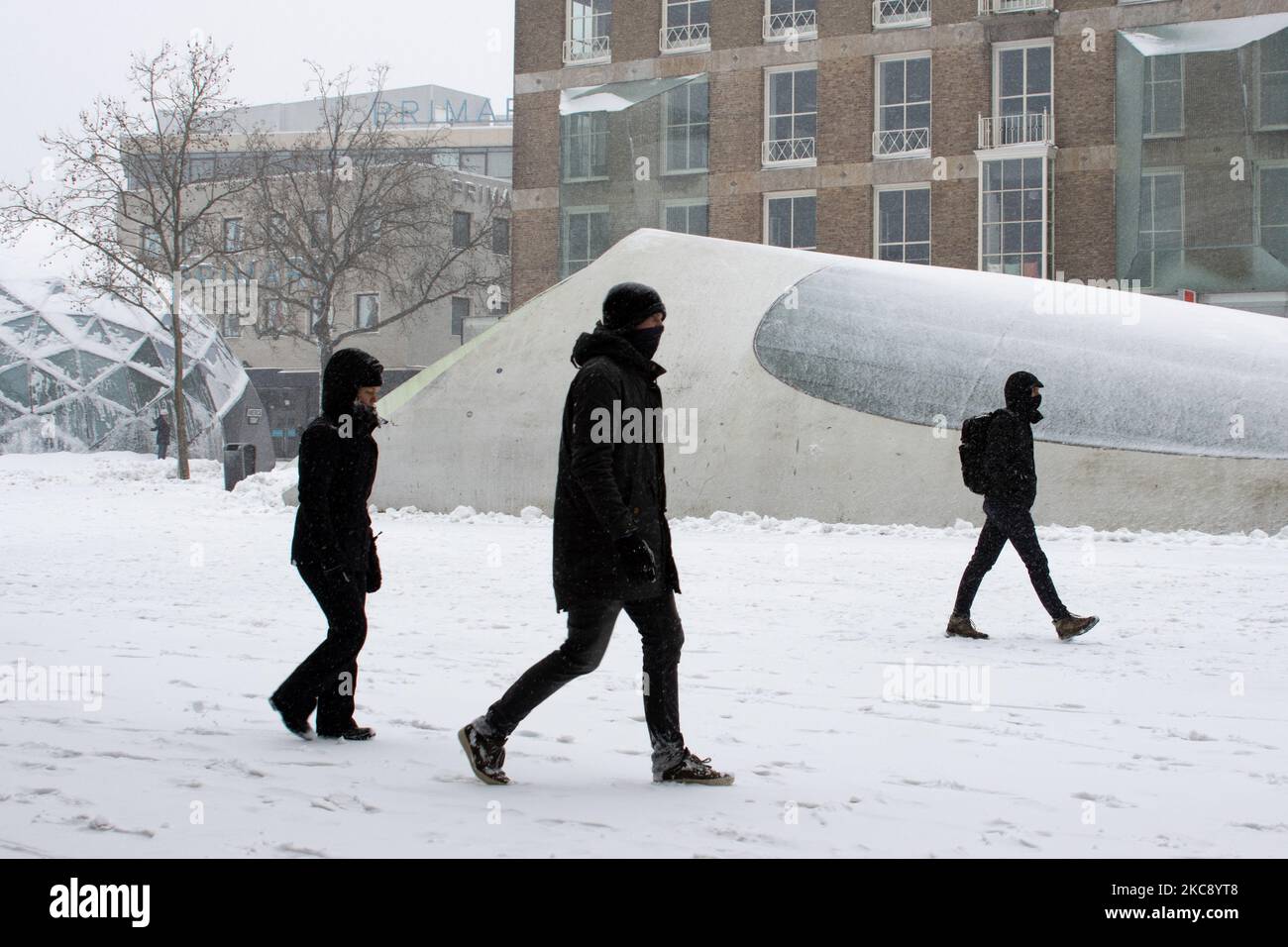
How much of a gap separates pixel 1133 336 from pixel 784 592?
23.4 ft

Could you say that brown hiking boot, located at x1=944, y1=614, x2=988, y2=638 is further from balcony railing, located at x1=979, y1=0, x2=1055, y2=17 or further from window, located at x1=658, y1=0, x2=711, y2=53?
window, located at x1=658, y1=0, x2=711, y2=53

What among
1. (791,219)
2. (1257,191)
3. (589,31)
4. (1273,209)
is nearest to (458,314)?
(589,31)

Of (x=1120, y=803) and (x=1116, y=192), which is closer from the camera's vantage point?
(x=1120, y=803)

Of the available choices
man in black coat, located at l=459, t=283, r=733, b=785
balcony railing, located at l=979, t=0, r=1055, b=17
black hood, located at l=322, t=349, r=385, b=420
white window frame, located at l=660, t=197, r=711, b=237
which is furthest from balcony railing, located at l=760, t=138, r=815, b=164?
man in black coat, located at l=459, t=283, r=733, b=785

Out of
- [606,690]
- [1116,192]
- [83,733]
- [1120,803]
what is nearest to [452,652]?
[606,690]

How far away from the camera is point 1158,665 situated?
7863mm

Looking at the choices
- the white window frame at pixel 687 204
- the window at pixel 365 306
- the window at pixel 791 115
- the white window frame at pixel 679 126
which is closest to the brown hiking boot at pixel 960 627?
the window at pixel 791 115

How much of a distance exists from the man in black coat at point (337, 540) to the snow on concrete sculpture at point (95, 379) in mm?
31965

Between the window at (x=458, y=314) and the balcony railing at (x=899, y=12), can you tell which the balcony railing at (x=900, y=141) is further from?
the window at (x=458, y=314)

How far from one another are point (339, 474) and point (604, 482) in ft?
4.89

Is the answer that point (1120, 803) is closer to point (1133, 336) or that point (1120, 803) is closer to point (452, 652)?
point (452, 652)

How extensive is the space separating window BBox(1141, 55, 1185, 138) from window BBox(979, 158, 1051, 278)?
2441 mm

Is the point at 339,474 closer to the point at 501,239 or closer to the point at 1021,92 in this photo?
the point at 1021,92
